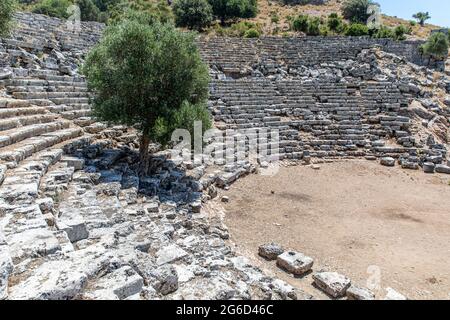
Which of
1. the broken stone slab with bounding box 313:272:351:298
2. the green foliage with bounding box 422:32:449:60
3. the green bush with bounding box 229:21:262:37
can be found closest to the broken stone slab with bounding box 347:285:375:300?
the broken stone slab with bounding box 313:272:351:298

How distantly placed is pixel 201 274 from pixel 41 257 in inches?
81.4

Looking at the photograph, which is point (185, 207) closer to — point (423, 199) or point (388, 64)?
point (423, 199)

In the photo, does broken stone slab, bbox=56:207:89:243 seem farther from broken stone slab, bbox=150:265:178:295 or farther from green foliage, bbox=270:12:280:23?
green foliage, bbox=270:12:280:23

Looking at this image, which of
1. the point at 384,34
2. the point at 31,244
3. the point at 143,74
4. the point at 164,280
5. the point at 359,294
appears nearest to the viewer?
the point at 31,244

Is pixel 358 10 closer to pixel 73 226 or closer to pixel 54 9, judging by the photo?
pixel 54 9

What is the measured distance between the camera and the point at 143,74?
9.02 m

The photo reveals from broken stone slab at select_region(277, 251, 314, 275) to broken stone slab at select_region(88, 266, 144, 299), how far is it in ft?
11.4

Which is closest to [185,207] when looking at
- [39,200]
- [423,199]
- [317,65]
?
[39,200]

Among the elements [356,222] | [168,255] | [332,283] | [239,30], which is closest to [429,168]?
[356,222]

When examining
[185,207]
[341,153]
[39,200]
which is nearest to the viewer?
[39,200]

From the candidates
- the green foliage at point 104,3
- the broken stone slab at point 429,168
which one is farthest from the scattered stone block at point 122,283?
the green foliage at point 104,3

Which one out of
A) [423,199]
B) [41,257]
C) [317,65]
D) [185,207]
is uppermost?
[317,65]

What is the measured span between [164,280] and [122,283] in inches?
25.4
